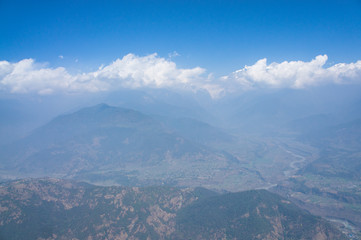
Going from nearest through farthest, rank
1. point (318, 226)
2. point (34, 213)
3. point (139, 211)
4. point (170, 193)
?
point (318, 226) < point (34, 213) < point (139, 211) < point (170, 193)

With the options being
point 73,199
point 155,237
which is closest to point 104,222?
point 155,237

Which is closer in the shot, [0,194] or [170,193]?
[0,194]

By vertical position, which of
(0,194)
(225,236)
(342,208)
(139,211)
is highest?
(0,194)

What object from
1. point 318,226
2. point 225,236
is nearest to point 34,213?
point 225,236

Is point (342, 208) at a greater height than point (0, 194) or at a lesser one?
lesser

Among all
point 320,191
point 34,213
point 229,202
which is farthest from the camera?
point 320,191

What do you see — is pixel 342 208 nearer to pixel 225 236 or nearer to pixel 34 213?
pixel 225 236

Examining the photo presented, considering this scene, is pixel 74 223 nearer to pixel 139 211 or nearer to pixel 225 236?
pixel 139 211
